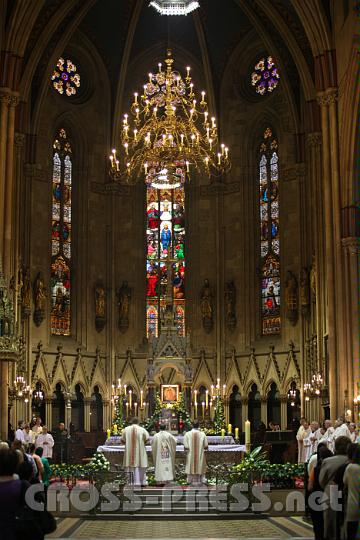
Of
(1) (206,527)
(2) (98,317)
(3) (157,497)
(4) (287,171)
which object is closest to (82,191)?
(2) (98,317)

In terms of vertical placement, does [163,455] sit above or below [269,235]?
below

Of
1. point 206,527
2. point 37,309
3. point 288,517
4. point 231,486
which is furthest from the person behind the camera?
point 37,309

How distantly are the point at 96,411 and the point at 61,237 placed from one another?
Result: 7292 mm

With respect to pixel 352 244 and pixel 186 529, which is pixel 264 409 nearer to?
pixel 352 244

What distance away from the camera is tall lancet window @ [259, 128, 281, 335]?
38156 millimetres

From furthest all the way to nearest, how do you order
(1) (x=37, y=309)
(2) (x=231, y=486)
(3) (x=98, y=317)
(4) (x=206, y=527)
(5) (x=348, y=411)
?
1. (3) (x=98, y=317)
2. (1) (x=37, y=309)
3. (5) (x=348, y=411)
4. (2) (x=231, y=486)
5. (4) (x=206, y=527)

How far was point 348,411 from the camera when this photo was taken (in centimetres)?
2717

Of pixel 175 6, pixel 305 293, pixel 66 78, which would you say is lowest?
pixel 305 293

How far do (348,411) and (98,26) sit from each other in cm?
2077

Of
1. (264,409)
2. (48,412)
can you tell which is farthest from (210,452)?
(48,412)

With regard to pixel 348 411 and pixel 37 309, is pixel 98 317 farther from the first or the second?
pixel 348 411

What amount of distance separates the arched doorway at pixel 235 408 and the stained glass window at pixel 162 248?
3.46 metres

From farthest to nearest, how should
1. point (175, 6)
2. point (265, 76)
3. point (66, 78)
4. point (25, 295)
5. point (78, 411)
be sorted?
point (265, 76) < point (66, 78) < point (78, 411) < point (175, 6) < point (25, 295)

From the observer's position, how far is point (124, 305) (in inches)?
1521
